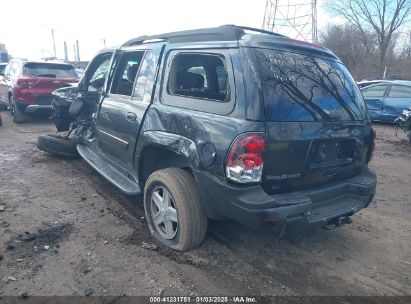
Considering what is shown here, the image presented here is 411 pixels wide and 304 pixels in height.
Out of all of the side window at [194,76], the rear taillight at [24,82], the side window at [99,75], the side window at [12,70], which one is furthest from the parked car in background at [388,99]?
the side window at [12,70]

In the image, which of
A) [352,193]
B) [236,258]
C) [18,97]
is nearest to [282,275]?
[236,258]

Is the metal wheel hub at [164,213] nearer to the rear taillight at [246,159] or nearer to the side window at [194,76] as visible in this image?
the rear taillight at [246,159]

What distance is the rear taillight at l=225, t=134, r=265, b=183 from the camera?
8.08 ft

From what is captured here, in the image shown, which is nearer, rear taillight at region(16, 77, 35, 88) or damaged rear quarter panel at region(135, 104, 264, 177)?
damaged rear quarter panel at region(135, 104, 264, 177)

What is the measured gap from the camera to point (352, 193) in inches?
123

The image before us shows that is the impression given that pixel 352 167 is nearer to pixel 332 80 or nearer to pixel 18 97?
pixel 332 80

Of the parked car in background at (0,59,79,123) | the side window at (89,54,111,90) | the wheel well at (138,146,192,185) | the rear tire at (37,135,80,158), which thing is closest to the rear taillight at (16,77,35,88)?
the parked car in background at (0,59,79,123)

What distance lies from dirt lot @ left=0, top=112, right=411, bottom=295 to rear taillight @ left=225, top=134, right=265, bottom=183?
36.8 inches

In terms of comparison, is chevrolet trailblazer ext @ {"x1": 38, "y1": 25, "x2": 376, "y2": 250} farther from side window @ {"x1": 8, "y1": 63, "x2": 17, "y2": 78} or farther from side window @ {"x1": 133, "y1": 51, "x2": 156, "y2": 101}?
side window @ {"x1": 8, "y1": 63, "x2": 17, "y2": 78}

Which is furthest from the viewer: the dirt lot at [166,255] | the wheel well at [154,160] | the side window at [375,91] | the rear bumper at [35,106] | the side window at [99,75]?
the side window at [375,91]

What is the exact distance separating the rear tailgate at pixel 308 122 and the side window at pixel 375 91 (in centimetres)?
876

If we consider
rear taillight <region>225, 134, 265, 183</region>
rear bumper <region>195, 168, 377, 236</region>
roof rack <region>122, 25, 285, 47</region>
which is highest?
roof rack <region>122, 25, 285, 47</region>

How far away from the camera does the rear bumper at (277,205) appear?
249 cm

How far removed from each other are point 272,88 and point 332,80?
32.7 inches
